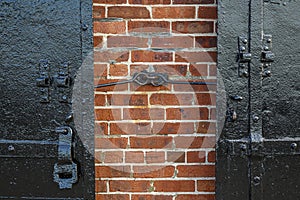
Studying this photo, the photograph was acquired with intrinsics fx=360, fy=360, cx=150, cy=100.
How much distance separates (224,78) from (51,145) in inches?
36.2

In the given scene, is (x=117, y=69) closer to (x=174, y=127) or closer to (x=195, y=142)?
(x=174, y=127)

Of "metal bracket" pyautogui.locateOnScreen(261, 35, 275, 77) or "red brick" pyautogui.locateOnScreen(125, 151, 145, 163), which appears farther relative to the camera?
"red brick" pyautogui.locateOnScreen(125, 151, 145, 163)

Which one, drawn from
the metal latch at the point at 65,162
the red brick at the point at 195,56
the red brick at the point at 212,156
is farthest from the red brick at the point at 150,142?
the red brick at the point at 195,56

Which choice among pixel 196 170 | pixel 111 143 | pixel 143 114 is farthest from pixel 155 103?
pixel 196 170

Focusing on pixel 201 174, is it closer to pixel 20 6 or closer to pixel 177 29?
pixel 177 29

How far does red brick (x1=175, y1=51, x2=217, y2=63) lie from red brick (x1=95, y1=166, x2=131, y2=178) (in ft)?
2.09

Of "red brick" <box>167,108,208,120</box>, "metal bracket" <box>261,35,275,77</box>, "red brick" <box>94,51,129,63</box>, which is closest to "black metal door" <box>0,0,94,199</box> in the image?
"red brick" <box>94,51,129,63</box>

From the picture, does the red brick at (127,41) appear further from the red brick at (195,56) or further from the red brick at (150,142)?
the red brick at (150,142)

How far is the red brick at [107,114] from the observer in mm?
1862

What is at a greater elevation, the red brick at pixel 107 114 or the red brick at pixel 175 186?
the red brick at pixel 107 114

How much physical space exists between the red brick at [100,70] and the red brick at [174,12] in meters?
0.36

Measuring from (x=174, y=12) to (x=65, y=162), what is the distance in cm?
94

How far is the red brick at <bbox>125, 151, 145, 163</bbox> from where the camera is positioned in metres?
1.89

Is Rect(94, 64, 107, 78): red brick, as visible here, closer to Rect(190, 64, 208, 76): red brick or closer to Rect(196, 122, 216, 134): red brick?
Rect(190, 64, 208, 76): red brick
